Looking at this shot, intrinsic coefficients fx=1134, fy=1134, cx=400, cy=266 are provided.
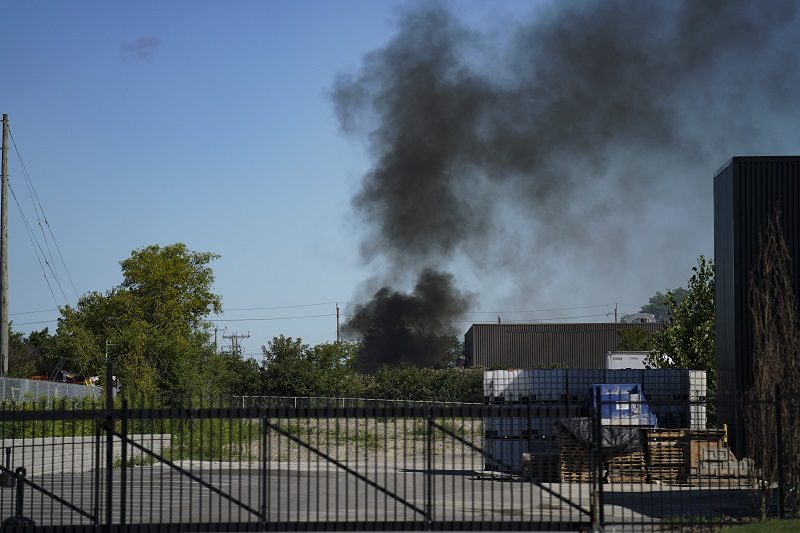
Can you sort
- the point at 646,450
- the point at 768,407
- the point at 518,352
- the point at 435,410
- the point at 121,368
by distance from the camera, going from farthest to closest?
the point at 518,352, the point at 121,368, the point at 646,450, the point at 768,407, the point at 435,410

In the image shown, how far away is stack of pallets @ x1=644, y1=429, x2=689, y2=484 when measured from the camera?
25438 mm

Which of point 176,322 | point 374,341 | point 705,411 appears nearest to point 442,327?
point 374,341

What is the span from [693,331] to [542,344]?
179ft

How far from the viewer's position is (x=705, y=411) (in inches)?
1104

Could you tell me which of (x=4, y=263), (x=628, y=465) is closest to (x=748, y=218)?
(x=628, y=465)

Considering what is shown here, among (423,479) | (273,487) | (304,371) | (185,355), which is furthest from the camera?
(304,371)

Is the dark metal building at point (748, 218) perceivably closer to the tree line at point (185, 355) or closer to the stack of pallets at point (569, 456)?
the stack of pallets at point (569, 456)

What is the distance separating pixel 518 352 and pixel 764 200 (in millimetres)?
64527

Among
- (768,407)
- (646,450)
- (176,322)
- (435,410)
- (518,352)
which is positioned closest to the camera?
(435,410)

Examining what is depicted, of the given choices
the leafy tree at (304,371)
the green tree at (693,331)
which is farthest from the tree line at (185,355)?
the green tree at (693,331)

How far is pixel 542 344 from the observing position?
301 feet

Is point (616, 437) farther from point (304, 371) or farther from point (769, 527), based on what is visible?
point (304, 371)

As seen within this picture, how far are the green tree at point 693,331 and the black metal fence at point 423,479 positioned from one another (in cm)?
669

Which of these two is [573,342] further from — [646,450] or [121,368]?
[646,450]
